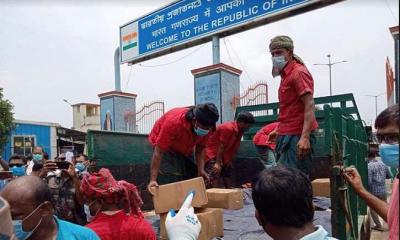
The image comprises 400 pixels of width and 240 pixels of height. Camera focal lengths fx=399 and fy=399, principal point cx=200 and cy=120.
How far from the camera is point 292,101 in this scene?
2980 millimetres

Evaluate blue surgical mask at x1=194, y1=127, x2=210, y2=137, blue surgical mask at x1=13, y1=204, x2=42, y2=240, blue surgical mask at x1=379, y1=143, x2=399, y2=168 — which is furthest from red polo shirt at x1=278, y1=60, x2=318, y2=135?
blue surgical mask at x1=13, y1=204, x2=42, y2=240

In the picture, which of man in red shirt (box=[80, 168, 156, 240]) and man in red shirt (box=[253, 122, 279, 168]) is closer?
man in red shirt (box=[80, 168, 156, 240])

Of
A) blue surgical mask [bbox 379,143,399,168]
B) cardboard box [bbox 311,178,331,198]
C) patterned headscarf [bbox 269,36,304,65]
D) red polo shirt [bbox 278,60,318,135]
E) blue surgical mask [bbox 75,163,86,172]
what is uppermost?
patterned headscarf [bbox 269,36,304,65]

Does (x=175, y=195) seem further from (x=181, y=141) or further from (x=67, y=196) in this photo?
(x=67, y=196)

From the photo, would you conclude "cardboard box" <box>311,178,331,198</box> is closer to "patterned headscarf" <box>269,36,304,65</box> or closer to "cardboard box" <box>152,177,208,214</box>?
"cardboard box" <box>152,177,208,214</box>

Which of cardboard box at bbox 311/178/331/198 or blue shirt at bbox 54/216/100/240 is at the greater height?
blue shirt at bbox 54/216/100/240

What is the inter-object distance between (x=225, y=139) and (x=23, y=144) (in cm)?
1548

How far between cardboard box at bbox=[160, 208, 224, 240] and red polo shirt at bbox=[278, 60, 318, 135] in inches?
31.9

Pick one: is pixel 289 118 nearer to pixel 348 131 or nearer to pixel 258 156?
pixel 348 131

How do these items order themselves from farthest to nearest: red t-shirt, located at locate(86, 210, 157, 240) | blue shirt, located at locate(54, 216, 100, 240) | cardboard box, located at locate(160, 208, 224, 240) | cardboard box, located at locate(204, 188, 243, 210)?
cardboard box, located at locate(204, 188, 243, 210), cardboard box, located at locate(160, 208, 224, 240), red t-shirt, located at locate(86, 210, 157, 240), blue shirt, located at locate(54, 216, 100, 240)

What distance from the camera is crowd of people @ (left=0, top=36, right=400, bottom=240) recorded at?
125 cm

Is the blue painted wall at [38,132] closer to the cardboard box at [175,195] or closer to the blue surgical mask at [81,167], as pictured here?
the blue surgical mask at [81,167]

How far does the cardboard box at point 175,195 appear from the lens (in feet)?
9.61

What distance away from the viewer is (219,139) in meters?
4.70
